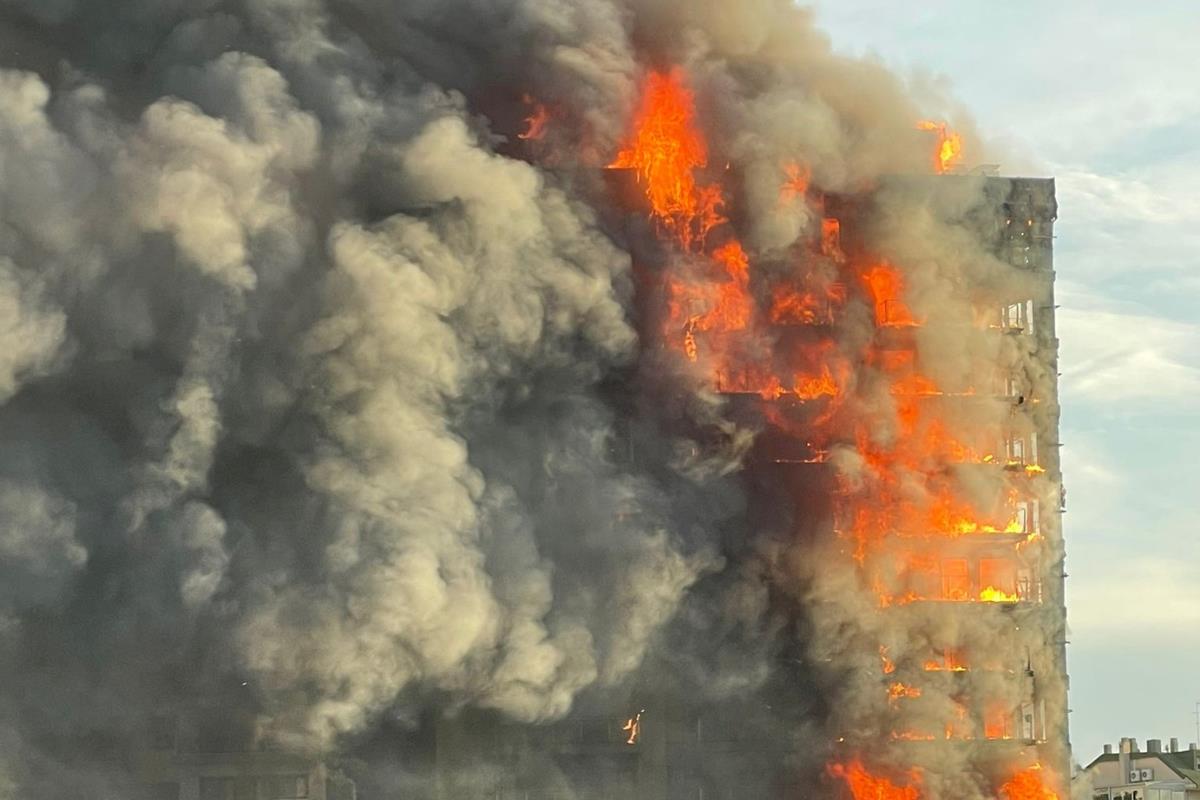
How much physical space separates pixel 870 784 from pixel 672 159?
2088 centimetres

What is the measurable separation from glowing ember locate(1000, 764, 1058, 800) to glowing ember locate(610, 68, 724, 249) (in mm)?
20305

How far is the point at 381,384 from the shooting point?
5491 centimetres

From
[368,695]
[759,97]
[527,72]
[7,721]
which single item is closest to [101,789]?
[7,721]

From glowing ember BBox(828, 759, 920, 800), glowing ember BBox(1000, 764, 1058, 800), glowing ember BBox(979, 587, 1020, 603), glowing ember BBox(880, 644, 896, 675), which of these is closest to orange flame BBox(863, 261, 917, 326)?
glowing ember BBox(979, 587, 1020, 603)

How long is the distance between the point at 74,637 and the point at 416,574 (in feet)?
33.1

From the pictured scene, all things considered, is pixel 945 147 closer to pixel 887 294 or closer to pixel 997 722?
pixel 887 294

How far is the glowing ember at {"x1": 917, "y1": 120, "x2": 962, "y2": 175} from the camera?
66312 millimetres

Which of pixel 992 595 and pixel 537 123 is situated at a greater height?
pixel 537 123

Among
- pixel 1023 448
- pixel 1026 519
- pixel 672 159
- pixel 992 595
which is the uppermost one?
pixel 672 159

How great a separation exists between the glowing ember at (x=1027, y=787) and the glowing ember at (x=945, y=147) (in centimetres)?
2012

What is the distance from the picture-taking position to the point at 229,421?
182 ft

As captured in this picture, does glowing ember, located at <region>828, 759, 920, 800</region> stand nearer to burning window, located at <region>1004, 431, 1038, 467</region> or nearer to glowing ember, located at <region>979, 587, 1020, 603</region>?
glowing ember, located at <region>979, 587, 1020, 603</region>

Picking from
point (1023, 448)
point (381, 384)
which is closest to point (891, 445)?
point (1023, 448)

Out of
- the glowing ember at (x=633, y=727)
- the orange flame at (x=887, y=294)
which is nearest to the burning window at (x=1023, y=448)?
the orange flame at (x=887, y=294)
